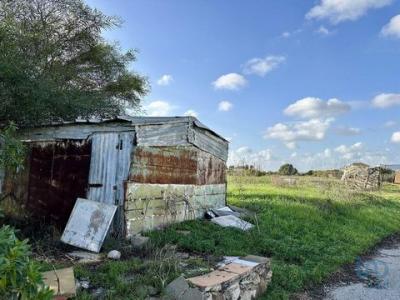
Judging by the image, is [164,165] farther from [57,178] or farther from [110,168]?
[57,178]

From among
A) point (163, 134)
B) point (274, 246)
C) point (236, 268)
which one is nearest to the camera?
point (236, 268)

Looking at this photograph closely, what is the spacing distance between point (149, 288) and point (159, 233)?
11.2 ft

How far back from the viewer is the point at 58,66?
47.5 feet

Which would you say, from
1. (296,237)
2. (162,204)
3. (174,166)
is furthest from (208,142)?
(296,237)

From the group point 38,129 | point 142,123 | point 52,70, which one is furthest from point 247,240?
point 52,70

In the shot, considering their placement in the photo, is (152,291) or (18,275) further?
(152,291)

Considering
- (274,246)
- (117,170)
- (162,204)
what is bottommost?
(274,246)

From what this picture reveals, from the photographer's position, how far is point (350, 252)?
31.3 feet

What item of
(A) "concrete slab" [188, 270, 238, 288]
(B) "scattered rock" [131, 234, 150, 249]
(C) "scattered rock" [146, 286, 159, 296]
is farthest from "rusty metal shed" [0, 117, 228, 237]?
(C) "scattered rock" [146, 286, 159, 296]

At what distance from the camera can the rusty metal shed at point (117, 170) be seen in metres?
8.33

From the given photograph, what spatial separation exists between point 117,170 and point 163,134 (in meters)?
1.47

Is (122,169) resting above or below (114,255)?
above

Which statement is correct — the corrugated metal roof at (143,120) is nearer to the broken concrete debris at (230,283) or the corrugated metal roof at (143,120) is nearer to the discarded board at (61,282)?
the broken concrete debris at (230,283)

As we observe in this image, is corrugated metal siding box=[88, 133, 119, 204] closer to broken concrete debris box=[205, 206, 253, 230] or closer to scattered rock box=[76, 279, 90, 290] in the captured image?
scattered rock box=[76, 279, 90, 290]
